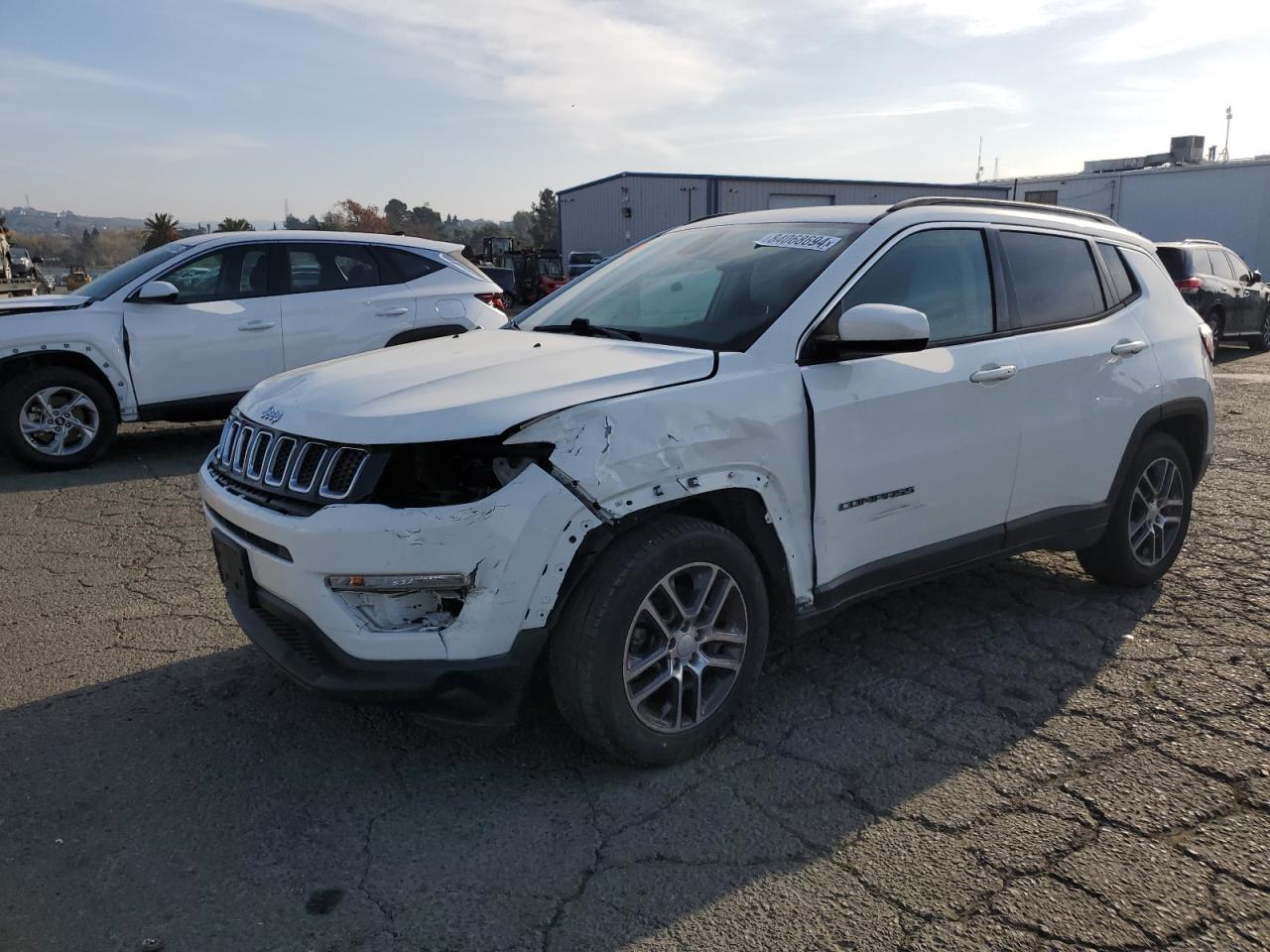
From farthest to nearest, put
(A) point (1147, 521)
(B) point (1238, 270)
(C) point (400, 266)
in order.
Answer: (B) point (1238, 270)
(C) point (400, 266)
(A) point (1147, 521)

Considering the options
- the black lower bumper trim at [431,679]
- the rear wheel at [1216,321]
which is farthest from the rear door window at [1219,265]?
the black lower bumper trim at [431,679]

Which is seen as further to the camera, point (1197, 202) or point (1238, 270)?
point (1197, 202)

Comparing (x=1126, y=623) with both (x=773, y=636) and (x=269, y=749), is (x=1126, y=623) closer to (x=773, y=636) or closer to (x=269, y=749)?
(x=773, y=636)

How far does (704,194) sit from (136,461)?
29733mm

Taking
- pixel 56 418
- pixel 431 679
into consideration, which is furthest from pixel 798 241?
pixel 56 418

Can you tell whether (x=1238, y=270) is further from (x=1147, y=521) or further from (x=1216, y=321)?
(x=1147, y=521)

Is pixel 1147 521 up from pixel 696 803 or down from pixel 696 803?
up

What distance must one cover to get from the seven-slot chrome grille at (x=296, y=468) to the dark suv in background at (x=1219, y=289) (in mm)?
13733

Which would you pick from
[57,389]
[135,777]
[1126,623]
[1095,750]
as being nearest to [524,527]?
[135,777]

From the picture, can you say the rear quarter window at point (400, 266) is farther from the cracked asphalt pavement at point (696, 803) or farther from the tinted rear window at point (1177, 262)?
the tinted rear window at point (1177, 262)

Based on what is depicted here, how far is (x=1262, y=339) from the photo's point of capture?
1614cm

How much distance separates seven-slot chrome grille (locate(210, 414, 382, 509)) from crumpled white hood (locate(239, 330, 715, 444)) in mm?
47

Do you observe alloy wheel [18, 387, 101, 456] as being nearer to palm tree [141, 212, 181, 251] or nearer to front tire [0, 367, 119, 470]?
front tire [0, 367, 119, 470]

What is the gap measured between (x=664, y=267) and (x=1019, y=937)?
108 inches
